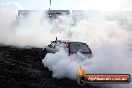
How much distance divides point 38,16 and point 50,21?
1920 mm

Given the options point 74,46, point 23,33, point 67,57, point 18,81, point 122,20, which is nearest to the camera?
point 18,81

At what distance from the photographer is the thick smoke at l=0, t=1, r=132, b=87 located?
13117 millimetres

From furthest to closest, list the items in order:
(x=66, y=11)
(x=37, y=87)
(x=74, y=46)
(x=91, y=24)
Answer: (x=66, y=11) → (x=91, y=24) → (x=74, y=46) → (x=37, y=87)

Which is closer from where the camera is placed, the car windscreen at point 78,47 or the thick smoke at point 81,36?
the thick smoke at point 81,36

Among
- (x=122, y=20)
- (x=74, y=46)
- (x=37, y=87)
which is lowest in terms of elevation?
(x=37, y=87)

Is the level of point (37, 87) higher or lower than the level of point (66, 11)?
→ lower

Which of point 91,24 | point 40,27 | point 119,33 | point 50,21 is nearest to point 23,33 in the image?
point 40,27

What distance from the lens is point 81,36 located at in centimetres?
3466

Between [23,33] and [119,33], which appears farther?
[23,33]

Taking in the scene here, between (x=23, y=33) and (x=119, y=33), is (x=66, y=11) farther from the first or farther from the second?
(x=119, y=33)

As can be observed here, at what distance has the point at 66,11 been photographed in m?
63.8

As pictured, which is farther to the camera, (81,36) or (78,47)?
(81,36)

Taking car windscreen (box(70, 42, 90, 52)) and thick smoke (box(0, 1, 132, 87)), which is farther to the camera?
car windscreen (box(70, 42, 90, 52))

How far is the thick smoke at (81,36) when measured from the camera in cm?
1312
